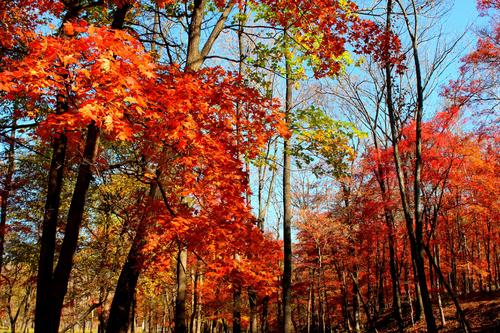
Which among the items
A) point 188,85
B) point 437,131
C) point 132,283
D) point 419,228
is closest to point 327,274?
point 437,131

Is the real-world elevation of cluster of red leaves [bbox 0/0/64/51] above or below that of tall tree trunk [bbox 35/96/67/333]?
above

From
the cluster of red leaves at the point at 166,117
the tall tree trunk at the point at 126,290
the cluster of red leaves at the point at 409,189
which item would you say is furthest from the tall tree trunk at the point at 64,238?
the cluster of red leaves at the point at 409,189

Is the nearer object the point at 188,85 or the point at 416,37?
the point at 188,85

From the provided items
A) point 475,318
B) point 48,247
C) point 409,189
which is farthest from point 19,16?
point 475,318

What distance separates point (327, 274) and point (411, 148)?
51.1 ft

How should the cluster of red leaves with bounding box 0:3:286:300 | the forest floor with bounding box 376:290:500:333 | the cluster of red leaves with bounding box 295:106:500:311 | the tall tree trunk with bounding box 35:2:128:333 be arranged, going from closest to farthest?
the cluster of red leaves with bounding box 0:3:286:300
the tall tree trunk with bounding box 35:2:128:333
the forest floor with bounding box 376:290:500:333
the cluster of red leaves with bounding box 295:106:500:311

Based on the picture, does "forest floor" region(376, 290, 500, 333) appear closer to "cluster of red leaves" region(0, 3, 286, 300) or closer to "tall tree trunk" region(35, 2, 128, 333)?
"cluster of red leaves" region(0, 3, 286, 300)

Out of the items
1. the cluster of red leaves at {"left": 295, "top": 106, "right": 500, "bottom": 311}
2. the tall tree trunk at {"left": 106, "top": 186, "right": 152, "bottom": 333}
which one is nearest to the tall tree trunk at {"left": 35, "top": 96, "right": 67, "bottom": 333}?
the tall tree trunk at {"left": 106, "top": 186, "right": 152, "bottom": 333}

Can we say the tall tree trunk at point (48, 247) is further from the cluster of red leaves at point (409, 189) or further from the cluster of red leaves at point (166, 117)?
the cluster of red leaves at point (409, 189)

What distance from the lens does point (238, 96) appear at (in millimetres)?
6020

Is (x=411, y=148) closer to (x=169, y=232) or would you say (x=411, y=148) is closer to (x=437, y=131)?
(x=437, y=131)

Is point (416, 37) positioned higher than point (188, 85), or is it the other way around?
point (416, 37)

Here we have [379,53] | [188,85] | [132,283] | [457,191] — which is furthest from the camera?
[457,191]

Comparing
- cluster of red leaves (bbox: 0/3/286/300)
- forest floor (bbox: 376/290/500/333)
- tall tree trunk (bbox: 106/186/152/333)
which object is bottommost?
forest floor (bbox: 376/290/500/333)
